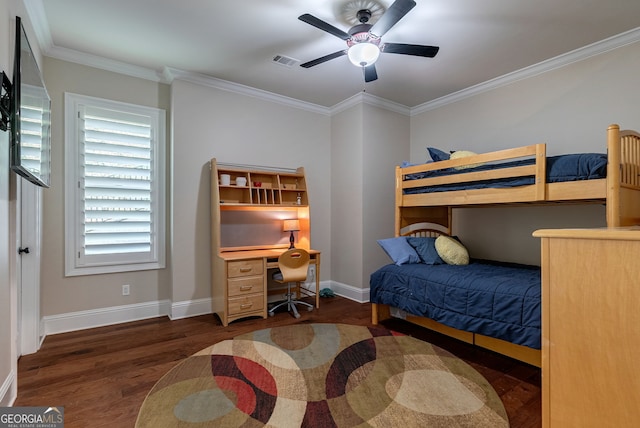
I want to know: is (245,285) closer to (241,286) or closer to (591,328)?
(241,286)

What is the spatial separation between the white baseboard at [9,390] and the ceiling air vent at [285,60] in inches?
125

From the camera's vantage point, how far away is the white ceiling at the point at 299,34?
237 cm

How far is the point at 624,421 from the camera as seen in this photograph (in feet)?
2.83

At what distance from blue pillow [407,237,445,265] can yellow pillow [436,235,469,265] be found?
0.17ft

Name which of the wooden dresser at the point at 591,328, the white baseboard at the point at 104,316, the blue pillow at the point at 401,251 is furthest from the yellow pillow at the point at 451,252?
the white baseboard at the point at 104,316

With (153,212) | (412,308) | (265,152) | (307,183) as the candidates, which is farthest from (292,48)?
(412,308)

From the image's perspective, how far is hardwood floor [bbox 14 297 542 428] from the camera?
187 cm

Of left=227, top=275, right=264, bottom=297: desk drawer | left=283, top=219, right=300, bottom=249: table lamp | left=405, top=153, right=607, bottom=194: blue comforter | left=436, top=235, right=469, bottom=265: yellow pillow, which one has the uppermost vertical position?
left=405, top=153, right=607, bottom=194: blue comforter

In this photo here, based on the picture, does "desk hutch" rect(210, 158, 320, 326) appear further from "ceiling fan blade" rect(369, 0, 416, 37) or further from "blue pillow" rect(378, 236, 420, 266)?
"ceiling fan blade" rect(369, 0, 416, 37)

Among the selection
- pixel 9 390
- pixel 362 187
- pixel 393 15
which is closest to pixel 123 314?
pixel 9 390

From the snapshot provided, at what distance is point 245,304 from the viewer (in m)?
3.33

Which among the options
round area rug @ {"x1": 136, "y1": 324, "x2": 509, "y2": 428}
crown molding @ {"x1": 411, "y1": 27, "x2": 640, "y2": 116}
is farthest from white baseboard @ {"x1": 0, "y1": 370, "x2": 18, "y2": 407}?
crown molding @ {"x1": 411, "y1": 27, "x2": 640, "y2": 116}

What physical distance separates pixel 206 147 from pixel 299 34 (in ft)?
5.45

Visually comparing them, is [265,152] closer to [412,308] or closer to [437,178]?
[437,178]
